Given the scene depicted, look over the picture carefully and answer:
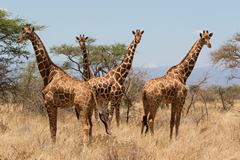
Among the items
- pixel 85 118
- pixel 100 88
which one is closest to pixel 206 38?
pixel 100 88

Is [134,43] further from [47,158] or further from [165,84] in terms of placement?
[47,158]

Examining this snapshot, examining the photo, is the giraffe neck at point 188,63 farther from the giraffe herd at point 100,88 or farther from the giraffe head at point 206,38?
the giraffe head at point 206,38

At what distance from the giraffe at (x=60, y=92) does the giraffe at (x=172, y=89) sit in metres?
1.51

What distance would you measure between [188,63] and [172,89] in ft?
3.40

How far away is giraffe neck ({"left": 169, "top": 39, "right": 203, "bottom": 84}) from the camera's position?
7.50 meters

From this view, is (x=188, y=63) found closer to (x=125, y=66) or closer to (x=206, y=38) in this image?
(x=206, y=38)

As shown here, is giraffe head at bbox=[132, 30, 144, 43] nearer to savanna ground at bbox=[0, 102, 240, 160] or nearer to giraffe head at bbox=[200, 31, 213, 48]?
giraffe head at bbox=[200, 31, 213, 48]

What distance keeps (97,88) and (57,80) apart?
0.99m

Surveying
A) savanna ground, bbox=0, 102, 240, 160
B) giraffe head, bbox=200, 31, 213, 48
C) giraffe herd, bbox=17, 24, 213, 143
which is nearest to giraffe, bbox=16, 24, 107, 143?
giraffe herd, bbox=17, 24, 213, 143

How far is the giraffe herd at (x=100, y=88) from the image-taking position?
Answer: 6.04m

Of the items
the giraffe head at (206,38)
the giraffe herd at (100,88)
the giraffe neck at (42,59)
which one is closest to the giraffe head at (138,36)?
the giraffe herd at (100,88)

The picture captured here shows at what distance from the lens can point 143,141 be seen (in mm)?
6559

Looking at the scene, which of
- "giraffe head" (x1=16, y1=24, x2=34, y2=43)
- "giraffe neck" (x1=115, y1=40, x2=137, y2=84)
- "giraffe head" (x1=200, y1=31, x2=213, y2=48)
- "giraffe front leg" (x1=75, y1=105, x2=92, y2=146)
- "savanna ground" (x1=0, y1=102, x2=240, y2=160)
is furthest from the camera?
"giraffe head" (x1=200, y1=31, x2=213, y2=48)

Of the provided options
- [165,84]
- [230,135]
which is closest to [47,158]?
[165,84]
